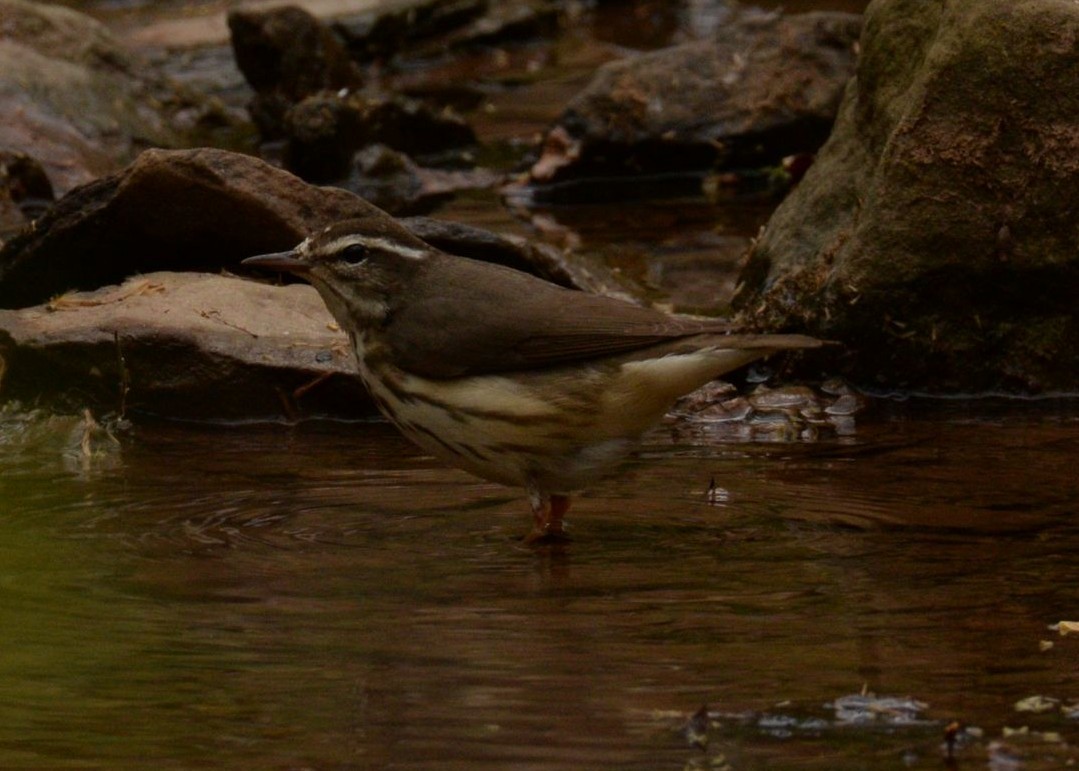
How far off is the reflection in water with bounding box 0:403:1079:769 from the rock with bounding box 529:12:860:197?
5763 millimetres

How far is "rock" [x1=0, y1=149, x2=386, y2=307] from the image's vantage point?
875 centimetres

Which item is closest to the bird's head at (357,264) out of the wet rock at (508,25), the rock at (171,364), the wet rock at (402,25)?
the rock at (171,364)

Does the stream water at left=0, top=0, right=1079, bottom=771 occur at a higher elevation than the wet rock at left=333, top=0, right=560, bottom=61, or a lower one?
lower

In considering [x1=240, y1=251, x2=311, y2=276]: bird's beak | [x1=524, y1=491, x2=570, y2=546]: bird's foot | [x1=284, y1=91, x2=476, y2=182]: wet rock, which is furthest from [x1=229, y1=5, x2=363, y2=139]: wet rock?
[x1=524, y1=491, x2=570, y2=546]: bird's foot

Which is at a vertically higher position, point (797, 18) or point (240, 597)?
point (797, 18)

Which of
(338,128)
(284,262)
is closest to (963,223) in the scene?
(284,262)

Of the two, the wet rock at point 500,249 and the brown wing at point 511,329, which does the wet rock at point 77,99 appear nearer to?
the wet rock at point 500,249

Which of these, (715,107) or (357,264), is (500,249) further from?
(715,107)

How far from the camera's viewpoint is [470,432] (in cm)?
654

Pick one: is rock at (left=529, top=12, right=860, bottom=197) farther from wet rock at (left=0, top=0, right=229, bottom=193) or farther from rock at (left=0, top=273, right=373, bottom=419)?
rock at (left=0, top=273, right=373, bottom=419)

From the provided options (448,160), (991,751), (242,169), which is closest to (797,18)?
(448,160)

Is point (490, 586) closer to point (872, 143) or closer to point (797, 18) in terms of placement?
point (872, 143)

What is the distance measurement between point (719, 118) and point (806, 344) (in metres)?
7.92

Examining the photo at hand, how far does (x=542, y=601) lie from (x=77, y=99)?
9530 mm
